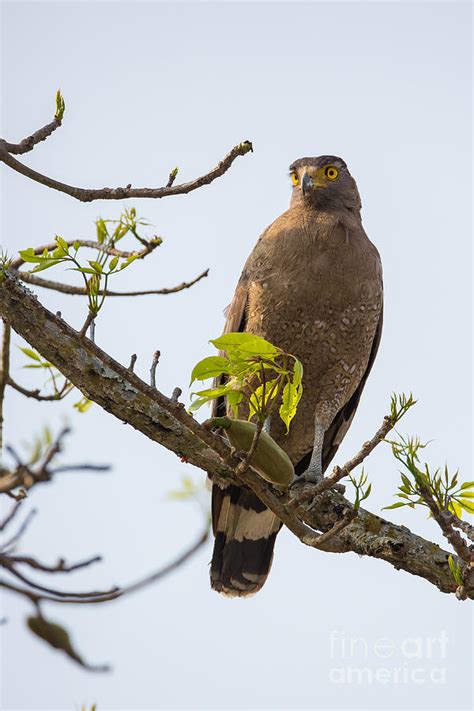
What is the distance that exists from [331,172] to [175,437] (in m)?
2.51

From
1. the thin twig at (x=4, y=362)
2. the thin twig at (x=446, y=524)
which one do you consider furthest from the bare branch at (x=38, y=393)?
the thin twig at (x=446, y=524)

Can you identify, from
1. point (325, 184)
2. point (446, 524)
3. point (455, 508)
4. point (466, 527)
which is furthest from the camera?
point (325, 184)

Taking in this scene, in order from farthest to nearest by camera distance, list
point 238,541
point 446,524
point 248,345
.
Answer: point 238,541 → point 446,524 → point 248,345

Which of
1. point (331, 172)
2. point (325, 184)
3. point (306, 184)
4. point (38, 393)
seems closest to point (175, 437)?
point (38, 393)

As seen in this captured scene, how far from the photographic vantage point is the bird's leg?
5.07 metres

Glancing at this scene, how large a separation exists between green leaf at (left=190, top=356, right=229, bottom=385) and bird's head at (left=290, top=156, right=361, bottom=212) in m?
3.06

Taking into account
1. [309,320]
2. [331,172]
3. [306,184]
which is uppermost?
[331,172]

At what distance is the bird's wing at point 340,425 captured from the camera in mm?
5891

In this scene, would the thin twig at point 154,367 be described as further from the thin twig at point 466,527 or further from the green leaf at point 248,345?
the thin twig at point 466,527

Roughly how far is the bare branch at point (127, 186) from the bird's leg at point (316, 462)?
2.10 m

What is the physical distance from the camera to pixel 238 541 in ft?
19.0

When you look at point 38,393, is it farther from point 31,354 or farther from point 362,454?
point 362,454

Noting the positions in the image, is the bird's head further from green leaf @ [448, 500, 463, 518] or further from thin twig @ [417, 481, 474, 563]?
thin twig @ [417, 481, 474, 563]

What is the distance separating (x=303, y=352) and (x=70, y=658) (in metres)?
2.52
